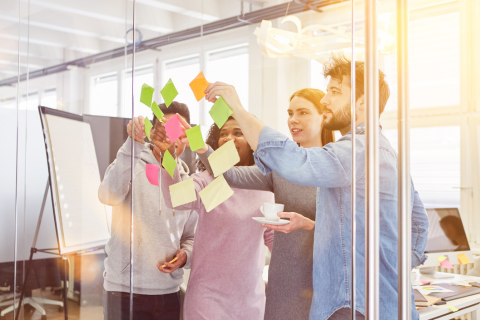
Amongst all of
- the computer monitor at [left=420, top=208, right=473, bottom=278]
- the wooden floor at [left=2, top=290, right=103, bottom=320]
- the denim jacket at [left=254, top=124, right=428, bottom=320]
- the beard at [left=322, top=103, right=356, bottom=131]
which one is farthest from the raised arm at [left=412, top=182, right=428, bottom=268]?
the computer monitor at [left=420, top=208, right=473, bottom=278]

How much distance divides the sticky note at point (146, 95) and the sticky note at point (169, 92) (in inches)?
1.7

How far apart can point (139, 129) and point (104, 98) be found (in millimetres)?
144

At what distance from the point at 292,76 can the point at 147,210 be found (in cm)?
58

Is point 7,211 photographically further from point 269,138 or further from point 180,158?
point 269,138

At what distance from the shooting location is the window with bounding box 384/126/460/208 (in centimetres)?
258

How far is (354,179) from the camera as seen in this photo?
1.02 metres

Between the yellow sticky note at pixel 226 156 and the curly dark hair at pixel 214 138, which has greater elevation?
the curly dark hair at pixel 214 138

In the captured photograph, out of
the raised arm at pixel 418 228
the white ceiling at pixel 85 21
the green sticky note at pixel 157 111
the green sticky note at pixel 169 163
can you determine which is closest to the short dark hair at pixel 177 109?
the green sticky note at pixel 157 111

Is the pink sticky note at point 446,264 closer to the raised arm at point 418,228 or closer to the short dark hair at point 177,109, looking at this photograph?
the raised arm at point 418,228

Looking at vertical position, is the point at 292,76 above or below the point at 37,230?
above

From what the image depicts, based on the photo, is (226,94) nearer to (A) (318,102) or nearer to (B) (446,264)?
(A) (318,102)

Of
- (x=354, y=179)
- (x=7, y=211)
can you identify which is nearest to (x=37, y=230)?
(x=7, y=211)

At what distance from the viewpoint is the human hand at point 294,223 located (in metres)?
1.10

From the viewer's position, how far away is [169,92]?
1201 millimetres
